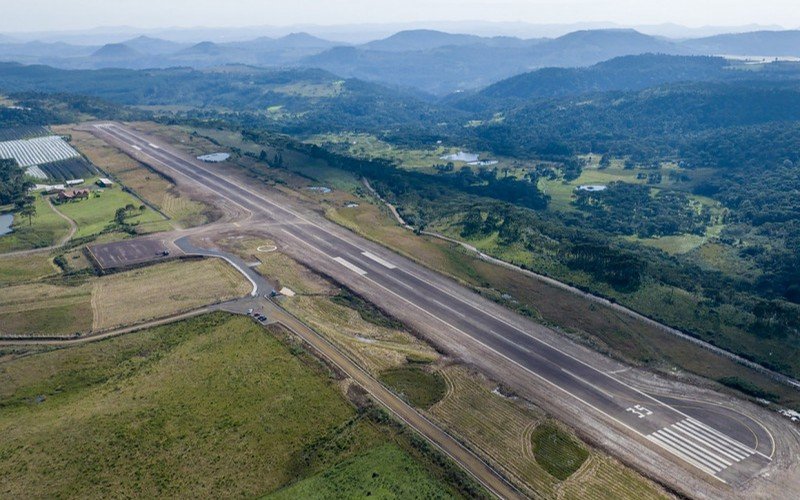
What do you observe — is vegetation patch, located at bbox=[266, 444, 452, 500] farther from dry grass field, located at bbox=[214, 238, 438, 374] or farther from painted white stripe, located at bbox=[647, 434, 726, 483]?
painted white stripe, located at bbox=[647, 434, 726, 483]

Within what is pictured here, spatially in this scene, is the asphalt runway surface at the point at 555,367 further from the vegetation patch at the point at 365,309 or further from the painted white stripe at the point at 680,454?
the vegetation patch at the point at 365,309

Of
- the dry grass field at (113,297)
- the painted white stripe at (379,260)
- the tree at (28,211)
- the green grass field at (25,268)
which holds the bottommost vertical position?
the tree at (28,211)

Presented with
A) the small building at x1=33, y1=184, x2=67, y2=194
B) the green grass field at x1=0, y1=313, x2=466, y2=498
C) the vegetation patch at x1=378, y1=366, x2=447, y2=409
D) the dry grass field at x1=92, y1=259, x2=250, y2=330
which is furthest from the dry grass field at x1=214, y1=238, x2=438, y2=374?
the small building at x1=33, y1=184, x2=67, y2=194

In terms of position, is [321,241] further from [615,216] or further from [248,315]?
[615,216]

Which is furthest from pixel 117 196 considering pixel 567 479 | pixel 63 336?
pixel 567 479

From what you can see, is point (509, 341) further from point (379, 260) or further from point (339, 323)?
point (379, 260)

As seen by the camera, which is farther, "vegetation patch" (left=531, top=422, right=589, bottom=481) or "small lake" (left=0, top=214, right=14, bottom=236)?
"small lake" (left=0, top=214, right=14, bottom=236)

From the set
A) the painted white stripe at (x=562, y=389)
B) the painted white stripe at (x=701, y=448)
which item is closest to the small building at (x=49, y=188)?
the painted white stripe at (x=562, y=389)
